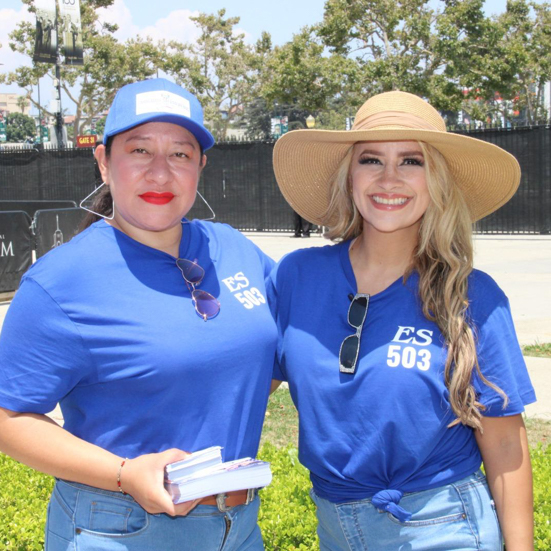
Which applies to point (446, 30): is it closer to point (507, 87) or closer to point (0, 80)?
point (507, 87)

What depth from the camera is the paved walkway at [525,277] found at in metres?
6.07

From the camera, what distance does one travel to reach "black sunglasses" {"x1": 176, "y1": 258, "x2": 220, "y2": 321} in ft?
6.48

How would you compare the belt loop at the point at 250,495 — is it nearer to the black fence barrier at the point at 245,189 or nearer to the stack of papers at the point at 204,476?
the stack of papers at the point at 204,476

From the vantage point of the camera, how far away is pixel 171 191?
2086 mm

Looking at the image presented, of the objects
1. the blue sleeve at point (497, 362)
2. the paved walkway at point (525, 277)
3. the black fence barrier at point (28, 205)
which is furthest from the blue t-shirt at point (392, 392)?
the black fence barrier at point (28, 205)

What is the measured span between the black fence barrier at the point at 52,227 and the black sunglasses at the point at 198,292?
31.7 ft

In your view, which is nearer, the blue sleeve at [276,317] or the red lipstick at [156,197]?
the red lipstick at [156,197]

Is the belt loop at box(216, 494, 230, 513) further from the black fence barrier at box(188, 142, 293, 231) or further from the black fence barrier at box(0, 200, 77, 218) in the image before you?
the black fence barrier at box(188, 142, 293, 231)

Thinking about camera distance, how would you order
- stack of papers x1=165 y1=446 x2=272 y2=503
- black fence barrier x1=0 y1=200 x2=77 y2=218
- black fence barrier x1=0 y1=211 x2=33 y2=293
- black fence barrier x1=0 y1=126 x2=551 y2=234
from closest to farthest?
stack of papers x1=165 y1=446 x2=272 y2=503 < black fence barrier x1=0 y1=211 x2=33 y2=293 < black fence barrier x1=0 y1=200 x2=77 y2=218 < black fence barrier x1=0 y1=126 x2=551 y2=234

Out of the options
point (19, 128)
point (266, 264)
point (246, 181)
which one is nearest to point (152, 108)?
point (266, 264)

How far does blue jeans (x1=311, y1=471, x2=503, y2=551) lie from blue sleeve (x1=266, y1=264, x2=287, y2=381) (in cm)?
46

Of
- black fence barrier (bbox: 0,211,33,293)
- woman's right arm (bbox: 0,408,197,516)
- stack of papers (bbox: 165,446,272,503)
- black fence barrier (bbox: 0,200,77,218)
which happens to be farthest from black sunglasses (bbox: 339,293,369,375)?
black fence barrier (bbox: 0,200,77,218)

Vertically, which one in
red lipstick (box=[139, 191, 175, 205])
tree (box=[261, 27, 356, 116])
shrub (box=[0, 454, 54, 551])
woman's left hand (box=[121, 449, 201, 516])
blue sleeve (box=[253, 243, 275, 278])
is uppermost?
tree (box=[261, 27, 356, 116])

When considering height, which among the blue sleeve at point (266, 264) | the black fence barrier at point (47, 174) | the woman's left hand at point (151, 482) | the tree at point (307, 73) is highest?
the tree at point (307, 73)
